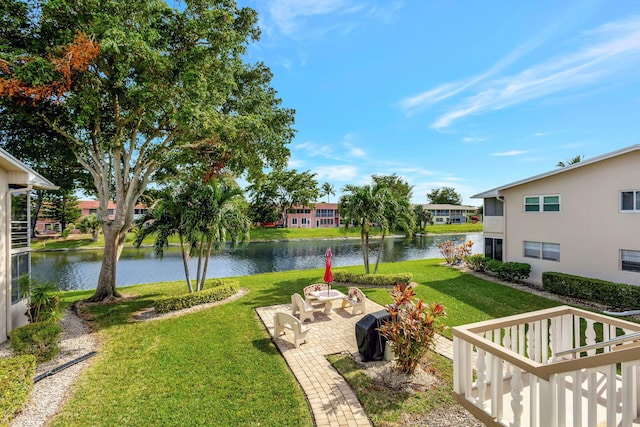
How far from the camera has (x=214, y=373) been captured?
6191 mm

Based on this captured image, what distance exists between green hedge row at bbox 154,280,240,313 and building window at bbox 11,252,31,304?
3642mm

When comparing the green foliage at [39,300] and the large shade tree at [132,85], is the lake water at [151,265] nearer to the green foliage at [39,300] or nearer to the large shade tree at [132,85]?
the large shade tree at [132,85]

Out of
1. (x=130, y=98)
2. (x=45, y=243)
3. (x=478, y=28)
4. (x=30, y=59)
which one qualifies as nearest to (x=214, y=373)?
(x=130, y=98)

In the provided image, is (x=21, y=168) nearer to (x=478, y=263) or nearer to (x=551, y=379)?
(x=551, y=379)

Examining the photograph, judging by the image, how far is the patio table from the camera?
1004cm

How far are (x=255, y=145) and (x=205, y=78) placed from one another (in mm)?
3283

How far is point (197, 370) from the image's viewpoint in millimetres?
6332

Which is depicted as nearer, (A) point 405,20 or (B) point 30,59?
(B) point 30,59

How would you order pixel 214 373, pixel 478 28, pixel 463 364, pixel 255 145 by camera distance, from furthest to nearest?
pixel 255 145 → pixel 478 28 → pixel 214 373 → pixel 463 364

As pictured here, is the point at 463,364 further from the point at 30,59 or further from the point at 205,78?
the point at 30,59

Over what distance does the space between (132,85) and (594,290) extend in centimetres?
1897

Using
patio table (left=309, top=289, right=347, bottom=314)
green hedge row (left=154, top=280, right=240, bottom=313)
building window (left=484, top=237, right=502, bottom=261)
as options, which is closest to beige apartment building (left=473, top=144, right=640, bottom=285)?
building window (left=484, top=237, right=502, bottom=261)

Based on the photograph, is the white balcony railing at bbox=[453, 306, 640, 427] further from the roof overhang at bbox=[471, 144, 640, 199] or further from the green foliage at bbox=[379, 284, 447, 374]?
the roof overhang at bbox=[471, 144, 640, 199]

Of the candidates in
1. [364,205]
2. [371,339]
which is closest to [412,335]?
[371,339]
